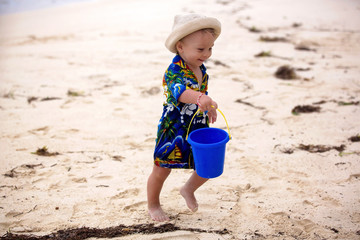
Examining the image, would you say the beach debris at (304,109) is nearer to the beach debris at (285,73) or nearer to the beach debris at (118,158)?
the beach debris at (285,73)

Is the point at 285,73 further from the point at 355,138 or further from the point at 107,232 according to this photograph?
the point at 107,232

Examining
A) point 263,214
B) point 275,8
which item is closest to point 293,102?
point 263,214

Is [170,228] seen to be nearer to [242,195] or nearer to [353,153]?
[242,195]

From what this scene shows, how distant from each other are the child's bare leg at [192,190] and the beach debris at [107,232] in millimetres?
166

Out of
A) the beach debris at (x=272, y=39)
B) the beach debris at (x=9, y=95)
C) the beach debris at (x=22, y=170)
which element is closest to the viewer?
the beach debris at (x=22, y=170)

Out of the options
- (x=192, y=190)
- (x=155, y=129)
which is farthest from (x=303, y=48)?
(x=192, y=190)

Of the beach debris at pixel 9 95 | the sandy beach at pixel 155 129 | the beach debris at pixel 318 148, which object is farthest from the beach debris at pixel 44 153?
the beach debris at pixel 318 148

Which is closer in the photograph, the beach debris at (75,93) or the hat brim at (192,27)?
the hat brim at (192,27)

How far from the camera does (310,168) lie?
2.52m

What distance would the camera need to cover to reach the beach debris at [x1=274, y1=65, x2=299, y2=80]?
428cm

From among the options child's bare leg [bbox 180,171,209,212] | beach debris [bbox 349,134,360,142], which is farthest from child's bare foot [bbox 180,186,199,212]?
beach debris [bbox 349,134,360,142]

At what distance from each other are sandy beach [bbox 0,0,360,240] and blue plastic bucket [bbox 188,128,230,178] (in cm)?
42

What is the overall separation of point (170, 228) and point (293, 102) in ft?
7.38

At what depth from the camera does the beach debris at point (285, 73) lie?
4281 mm
